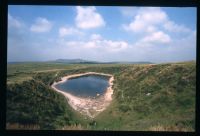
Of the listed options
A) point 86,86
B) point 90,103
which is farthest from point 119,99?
point 86,86

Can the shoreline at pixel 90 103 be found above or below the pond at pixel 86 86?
below

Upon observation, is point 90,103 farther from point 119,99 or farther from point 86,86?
point 119,99

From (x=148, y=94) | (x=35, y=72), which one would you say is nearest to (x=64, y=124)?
(x=35, y=72)

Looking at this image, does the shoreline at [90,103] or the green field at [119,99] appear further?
the shoreline at [90,103]

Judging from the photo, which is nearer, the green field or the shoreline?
the green field

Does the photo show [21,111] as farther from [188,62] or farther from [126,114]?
[188,62]
